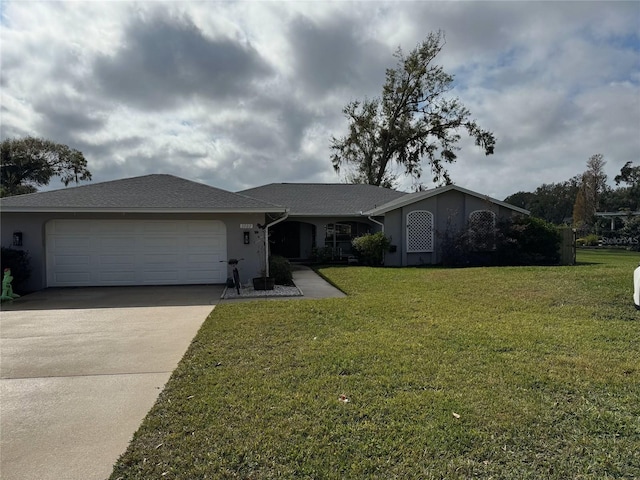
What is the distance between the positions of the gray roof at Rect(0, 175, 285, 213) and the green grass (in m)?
5.12

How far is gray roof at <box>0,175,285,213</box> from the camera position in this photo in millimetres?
11039

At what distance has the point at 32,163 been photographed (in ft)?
135

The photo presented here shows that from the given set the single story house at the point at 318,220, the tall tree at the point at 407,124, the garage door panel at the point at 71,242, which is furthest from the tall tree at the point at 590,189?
the garage door panel at the point at 71,242

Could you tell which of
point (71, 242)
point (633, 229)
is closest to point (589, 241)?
point (633, 229)

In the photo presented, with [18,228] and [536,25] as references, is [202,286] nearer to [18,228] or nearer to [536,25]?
[18,228]

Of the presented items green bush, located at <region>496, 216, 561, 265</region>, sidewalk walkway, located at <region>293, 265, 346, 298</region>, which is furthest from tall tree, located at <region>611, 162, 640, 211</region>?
sidewalk walkway, located at <region>293, 265, 346, 298</region>

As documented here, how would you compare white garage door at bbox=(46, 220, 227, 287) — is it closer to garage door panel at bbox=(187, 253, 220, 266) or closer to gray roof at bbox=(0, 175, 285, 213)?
garage door panel at bbox=(187, 253, 220, 266)

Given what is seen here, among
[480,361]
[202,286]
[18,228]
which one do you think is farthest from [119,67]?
[480,361]

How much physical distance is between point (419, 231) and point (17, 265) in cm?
1559

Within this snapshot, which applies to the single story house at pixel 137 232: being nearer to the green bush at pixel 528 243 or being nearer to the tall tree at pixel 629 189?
the green bush at pixel 528 243

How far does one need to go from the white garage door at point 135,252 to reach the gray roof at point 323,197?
7.37 m

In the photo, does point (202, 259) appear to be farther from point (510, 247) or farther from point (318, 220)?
point (510, 247)

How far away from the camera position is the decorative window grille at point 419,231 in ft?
59.5

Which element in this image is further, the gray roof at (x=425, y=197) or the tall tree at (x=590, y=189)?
the tall tree at (x=590, y=189)
